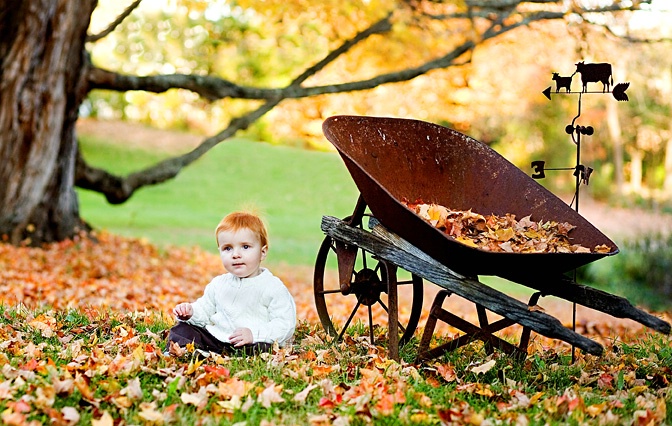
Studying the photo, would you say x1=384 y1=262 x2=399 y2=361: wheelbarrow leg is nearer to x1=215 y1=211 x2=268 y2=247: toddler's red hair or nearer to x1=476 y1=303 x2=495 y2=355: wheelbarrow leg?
x1=476 y1=303 x2=495 y2=355: wheelbarrow leg

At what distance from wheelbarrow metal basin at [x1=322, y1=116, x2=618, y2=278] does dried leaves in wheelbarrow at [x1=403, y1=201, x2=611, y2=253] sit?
0.26 ft

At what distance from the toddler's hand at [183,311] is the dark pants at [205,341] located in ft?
0.26

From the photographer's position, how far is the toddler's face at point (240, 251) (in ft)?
14.6

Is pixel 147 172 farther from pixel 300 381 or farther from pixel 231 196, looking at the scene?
pixel 231 196

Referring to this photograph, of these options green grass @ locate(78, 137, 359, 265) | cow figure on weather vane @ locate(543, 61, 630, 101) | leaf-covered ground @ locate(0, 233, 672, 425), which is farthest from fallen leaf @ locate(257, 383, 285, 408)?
green grass @ locate(78, 137, 359, 265)

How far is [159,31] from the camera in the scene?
19141 mm

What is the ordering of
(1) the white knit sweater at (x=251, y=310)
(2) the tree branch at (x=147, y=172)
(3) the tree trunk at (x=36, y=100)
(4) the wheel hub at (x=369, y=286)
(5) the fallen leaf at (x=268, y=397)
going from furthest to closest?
(2) the tree branch at (x=147, y=172)
(3) the tree trunk at (x=36, y=100)
(4) the wheel hub at (x=369, y=286)
(1) the white knit sweater at (x=251, y=310)
(5) the fallen leaf at (x=268, y=397)

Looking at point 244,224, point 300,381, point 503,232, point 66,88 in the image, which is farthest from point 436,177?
point 66,88

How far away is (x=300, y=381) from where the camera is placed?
3.89 m

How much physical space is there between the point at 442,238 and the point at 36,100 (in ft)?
22.9

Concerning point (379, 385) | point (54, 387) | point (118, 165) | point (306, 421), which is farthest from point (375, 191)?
point (118, 165)

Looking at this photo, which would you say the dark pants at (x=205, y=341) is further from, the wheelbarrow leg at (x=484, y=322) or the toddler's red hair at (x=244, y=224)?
the wheelbarrow leg at (x=484, y=322)

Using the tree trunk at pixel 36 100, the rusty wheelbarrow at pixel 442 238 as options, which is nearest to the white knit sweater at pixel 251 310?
the rusty wheelbarrow at pixel 442 238

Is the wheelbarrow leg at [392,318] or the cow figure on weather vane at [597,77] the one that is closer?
the wheelbarrow leg at [392,318]
